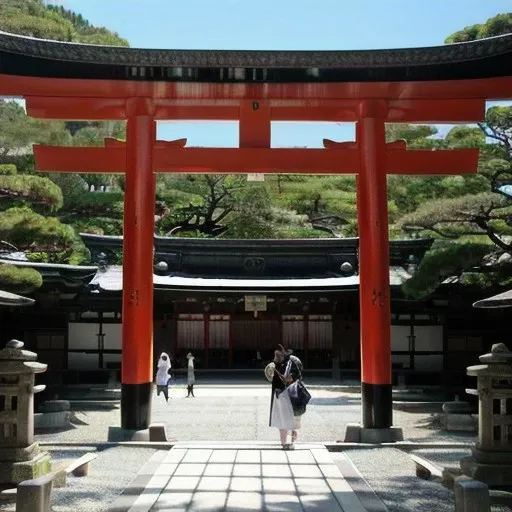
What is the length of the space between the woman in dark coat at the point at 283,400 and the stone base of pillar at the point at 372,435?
942mm

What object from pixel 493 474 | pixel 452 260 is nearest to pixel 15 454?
pixel 493 474

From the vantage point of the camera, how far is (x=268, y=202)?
39562 millimetres

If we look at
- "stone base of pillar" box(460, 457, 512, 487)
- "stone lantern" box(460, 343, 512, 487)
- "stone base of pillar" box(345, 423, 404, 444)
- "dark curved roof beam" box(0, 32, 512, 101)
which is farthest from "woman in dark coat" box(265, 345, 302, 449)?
"dark curved roof beam" box(0, 32, 512, 101)

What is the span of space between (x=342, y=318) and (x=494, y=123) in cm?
1130

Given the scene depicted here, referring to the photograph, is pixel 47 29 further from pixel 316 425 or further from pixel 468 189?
pixel 316 425

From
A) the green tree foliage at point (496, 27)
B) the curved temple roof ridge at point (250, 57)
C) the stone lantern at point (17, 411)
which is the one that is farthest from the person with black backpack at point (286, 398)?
the green tree foliage at point (496, 27)

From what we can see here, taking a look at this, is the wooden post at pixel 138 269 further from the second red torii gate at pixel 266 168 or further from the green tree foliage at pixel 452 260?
the green tree foliage at pixel 452 260

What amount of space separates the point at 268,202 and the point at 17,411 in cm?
3214

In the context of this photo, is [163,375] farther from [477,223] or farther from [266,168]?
[477,223]

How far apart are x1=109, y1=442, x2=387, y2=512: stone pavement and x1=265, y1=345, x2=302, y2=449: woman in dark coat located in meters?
0.30

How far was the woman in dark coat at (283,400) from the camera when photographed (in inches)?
430

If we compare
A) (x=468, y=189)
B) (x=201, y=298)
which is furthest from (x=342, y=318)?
(x=468, y=189)

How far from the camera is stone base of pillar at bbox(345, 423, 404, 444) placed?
11461 mm

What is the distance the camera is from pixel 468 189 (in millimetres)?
19906
